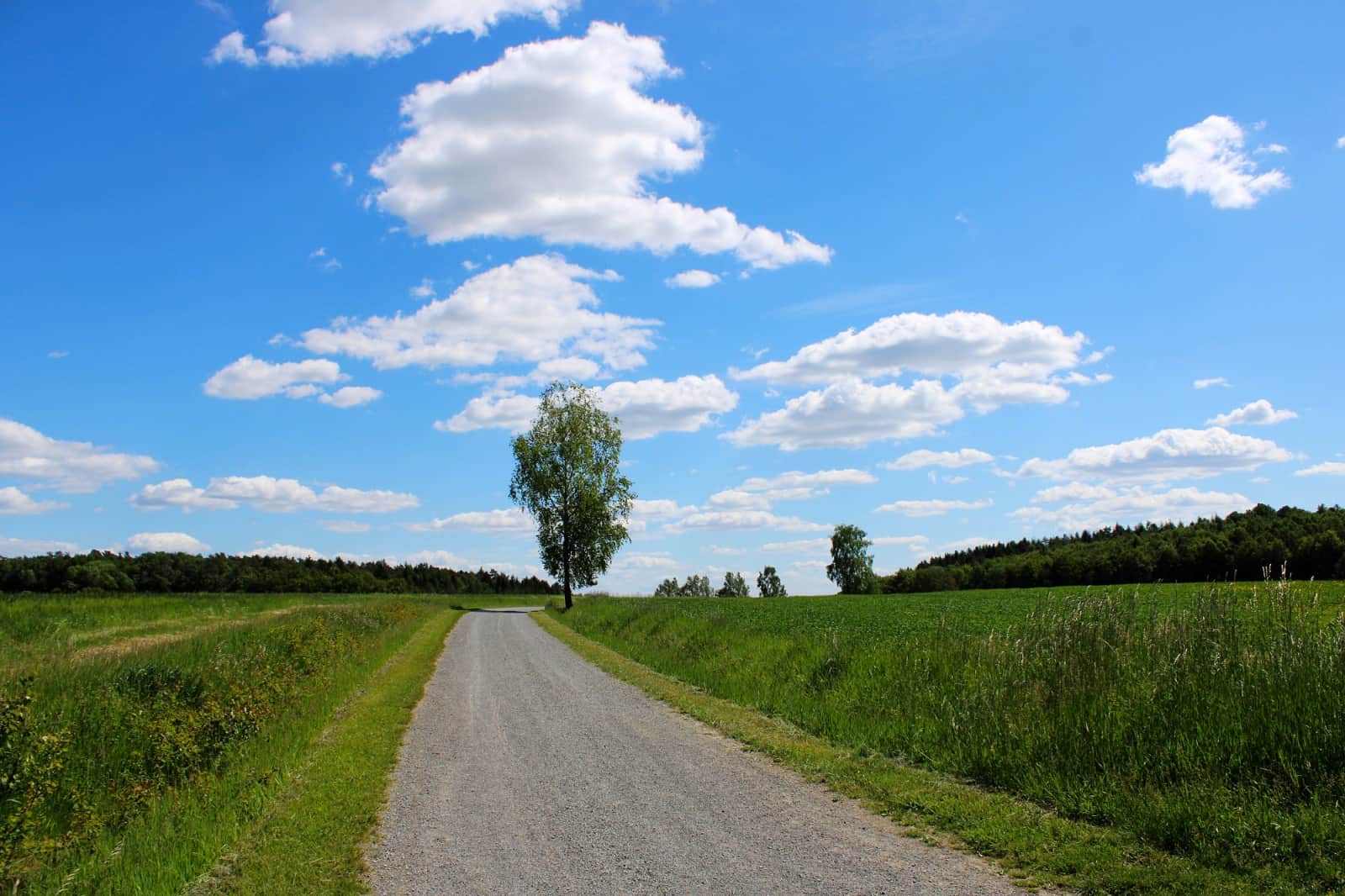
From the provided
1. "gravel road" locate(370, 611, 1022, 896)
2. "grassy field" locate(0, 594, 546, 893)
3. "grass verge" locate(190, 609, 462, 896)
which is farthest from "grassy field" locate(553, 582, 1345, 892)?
"grassy field" locate(0, 594, 546, 893)

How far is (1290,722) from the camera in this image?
7434mm

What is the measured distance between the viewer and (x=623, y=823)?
7.32 m

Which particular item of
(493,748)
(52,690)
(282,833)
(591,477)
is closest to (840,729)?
(493,748)

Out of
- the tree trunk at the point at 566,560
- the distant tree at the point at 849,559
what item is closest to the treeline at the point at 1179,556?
the distant tree at the point at 849,559

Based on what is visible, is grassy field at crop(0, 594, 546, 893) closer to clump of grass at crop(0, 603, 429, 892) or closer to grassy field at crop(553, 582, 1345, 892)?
clump of grass at crop(0, 603, 429, 892)

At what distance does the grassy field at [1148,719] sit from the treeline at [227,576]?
5580 cm

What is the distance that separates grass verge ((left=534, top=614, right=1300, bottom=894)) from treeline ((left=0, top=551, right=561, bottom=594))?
189ft

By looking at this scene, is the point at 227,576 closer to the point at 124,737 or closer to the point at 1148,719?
the point at 124,737

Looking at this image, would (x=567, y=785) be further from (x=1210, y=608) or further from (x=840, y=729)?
(x=1210, y=608)

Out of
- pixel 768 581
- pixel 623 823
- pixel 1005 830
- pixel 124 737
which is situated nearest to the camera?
pixel 1005 830

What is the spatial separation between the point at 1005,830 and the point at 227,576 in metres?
→ 113

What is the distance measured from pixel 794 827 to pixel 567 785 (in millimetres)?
2814

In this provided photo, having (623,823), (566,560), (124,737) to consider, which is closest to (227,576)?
(566,560)

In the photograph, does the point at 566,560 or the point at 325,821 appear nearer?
the point at 325,821
